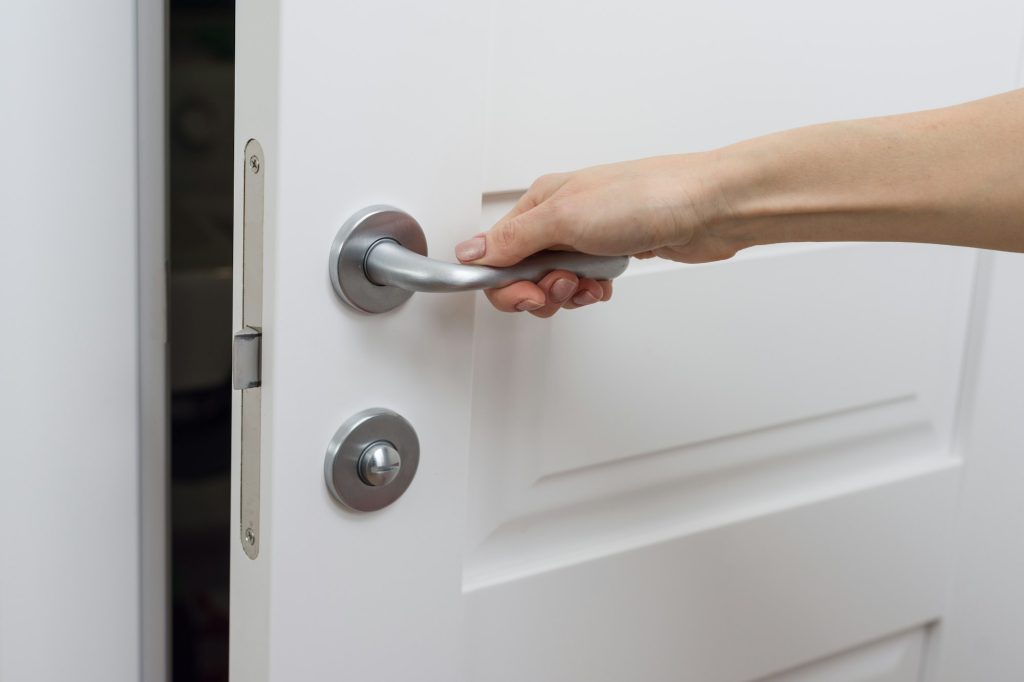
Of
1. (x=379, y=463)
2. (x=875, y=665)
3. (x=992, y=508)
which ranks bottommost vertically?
(x=875, y=665)

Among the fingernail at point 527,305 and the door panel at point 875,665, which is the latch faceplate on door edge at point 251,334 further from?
the door panel at point 875,665

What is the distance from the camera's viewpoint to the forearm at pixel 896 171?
56 centimetres

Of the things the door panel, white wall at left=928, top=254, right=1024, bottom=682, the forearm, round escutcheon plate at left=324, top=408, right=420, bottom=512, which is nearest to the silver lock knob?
round escutcheon plate at left=324, top=408, right=420, bottom=512

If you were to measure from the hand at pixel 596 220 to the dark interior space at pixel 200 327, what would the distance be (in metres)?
0.20

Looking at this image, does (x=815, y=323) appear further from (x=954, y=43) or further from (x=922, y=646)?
(x=922, y=646)

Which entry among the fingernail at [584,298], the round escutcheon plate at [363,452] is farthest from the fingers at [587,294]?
the round escutcheon plate at [363,452]

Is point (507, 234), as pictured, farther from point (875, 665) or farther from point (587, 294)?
point (875, 665)

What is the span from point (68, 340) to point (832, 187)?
439 millimetres

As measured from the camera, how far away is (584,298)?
57 centimetres

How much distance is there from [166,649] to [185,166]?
0.32m

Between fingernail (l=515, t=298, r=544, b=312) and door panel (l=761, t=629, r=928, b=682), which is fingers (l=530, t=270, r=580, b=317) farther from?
door panel (l=761, t=629, r=928, b=682)

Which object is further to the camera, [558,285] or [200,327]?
[200,327]

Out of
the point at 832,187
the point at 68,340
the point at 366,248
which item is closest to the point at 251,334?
the point at 366,248

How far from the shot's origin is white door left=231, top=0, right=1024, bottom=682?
0.51 meters
